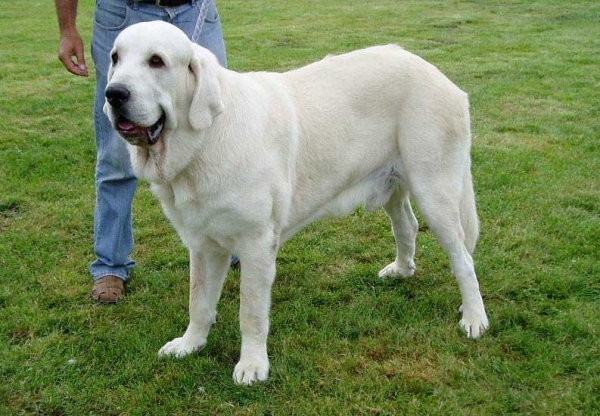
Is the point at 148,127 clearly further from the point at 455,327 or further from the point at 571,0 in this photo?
the point at 571,0

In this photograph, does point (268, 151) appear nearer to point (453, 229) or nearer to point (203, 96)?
point (203, 96)

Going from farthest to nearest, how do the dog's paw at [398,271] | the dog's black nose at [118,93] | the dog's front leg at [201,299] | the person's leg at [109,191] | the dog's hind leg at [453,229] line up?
1. the dog's paw at [398,271]
2. the person's leg at [109,191]
3. the dog's hind leg at [453,229]
4. the dog's front leg at [201,299]
5. the dog's black nose at [118,93]

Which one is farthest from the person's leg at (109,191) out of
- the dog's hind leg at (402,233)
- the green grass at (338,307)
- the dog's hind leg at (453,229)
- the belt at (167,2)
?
the dog's hind leg at (453,229)

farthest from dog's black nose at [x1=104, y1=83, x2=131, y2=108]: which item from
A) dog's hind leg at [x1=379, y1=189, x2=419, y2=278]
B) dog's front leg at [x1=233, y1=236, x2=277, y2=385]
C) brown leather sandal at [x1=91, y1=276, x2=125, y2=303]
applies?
dog's hind leg at [x1=379, y1=189, x2=419, y2=278]

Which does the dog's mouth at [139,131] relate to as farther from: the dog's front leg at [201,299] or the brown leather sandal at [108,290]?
the brown leather sandal at [108,290]

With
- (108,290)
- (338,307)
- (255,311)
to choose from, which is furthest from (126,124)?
(338,307)

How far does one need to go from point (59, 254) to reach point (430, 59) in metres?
8.66

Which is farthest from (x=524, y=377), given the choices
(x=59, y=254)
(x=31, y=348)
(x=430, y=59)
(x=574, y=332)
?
(x=430, y=59)

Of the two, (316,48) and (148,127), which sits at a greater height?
(148,127)

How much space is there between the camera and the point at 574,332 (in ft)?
12.4

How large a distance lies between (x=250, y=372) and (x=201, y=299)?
20.7 inches

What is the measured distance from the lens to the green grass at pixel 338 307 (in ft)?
11.1

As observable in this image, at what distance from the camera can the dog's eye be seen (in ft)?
9.59

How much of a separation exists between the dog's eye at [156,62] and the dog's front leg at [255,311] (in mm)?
1023
